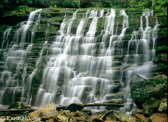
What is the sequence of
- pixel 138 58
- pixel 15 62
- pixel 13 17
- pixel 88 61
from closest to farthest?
pixel 138 58 < pixel 88 61 < pixel 15 62 < pixel 13 17

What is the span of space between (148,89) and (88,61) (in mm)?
4780

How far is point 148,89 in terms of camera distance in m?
7.36

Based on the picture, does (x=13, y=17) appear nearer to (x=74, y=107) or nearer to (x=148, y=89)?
(x=74, y=107)

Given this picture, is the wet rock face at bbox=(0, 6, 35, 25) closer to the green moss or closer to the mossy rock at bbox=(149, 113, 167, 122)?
the green moss

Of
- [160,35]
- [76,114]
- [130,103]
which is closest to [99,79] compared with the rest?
[130,103]

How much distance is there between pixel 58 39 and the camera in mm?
13844

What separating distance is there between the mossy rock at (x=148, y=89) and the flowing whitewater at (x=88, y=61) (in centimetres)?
98

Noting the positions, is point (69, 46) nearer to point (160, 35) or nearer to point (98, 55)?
point (98, 55)

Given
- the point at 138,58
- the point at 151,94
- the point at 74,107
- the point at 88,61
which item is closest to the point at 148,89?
the point at 151,94

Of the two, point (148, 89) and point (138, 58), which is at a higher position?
point (138, 58)

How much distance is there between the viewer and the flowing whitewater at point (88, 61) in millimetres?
9328

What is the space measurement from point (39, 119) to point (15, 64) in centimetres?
746

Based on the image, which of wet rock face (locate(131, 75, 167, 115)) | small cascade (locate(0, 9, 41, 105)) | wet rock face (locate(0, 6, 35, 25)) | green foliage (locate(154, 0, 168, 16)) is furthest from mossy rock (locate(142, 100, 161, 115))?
Result: wet rock face (locate(0, 6, 35, 25))

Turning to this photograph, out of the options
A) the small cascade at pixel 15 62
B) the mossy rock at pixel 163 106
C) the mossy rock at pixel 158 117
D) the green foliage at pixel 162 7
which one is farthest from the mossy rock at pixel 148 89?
the small cascade at pixel 15 62
